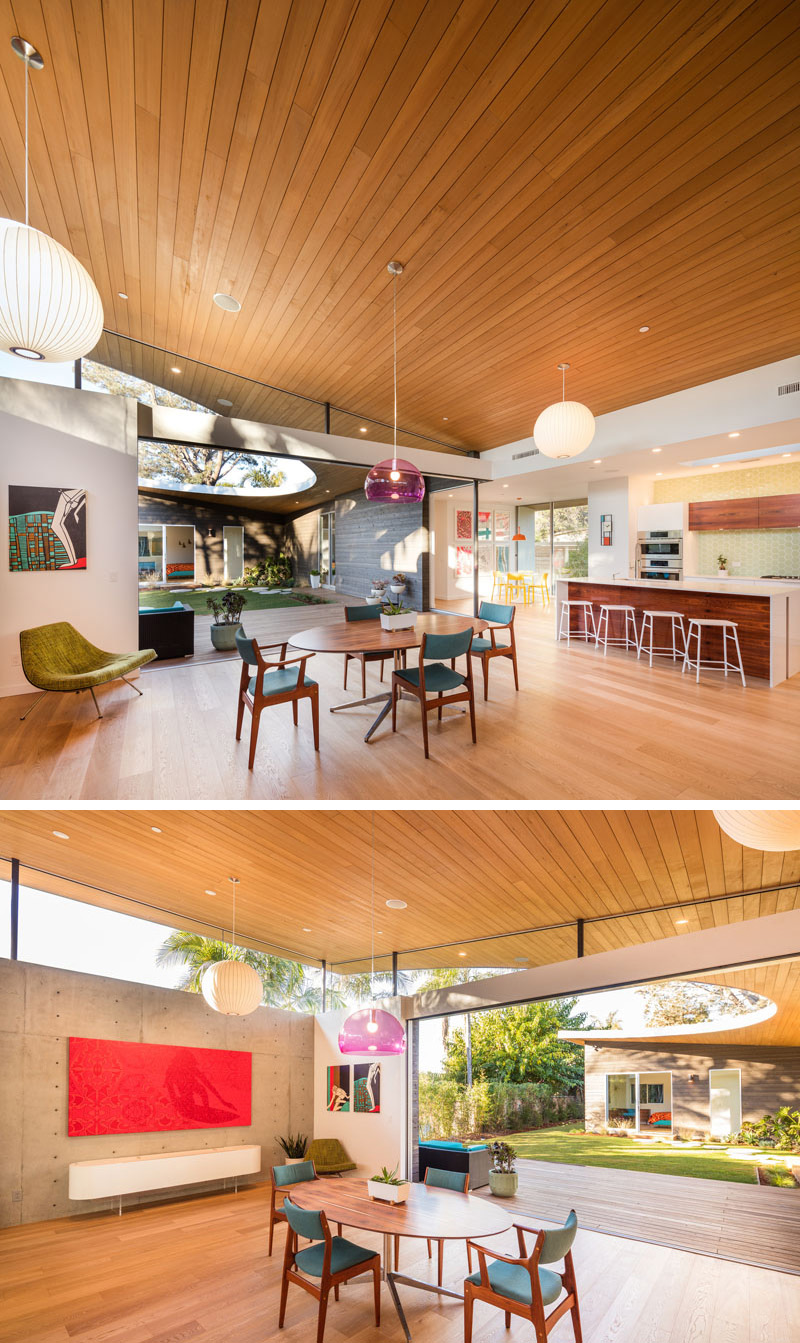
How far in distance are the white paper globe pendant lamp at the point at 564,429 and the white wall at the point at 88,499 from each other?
4.02 metres

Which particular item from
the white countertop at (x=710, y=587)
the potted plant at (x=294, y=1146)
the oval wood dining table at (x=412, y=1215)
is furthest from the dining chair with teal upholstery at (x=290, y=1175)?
the white countertop at (x=710, y=587)

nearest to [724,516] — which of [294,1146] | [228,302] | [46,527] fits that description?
[228,302]

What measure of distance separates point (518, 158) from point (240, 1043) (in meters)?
9.25

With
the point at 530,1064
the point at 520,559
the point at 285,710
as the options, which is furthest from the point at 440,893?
the point at 520,559

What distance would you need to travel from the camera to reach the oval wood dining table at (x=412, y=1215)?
3.37 metres

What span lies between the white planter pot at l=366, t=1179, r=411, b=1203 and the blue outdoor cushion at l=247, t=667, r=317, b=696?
335 cm

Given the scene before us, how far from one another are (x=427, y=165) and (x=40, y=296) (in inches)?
84.8

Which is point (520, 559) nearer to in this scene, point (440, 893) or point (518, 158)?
point (440, 893)

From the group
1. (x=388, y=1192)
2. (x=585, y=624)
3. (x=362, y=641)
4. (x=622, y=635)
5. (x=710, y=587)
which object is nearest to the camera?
(x=388, y=1192)

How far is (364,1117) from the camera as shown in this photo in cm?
802

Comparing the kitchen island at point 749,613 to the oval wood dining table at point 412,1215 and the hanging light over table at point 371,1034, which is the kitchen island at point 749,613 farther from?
the oval wood dining table at point 412,1215

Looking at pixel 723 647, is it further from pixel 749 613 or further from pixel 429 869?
pixel 429 869

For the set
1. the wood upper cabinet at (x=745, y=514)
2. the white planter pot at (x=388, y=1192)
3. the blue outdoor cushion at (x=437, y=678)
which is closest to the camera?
the white planter pot at (x=388, y=1192)

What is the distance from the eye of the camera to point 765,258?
13.7 ft
